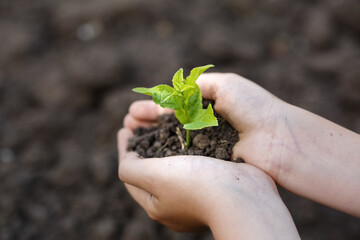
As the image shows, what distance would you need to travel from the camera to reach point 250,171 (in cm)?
184

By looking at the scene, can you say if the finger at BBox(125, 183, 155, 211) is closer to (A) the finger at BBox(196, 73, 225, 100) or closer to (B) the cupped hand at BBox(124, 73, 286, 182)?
(B) the cupped hand at BBox(124, 73, 286, 182)

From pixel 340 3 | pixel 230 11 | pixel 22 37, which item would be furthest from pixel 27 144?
pixel 340 3

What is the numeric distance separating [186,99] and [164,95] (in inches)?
6.2

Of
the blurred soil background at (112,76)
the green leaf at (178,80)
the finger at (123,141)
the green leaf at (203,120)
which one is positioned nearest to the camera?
the green leaf at (203,120)

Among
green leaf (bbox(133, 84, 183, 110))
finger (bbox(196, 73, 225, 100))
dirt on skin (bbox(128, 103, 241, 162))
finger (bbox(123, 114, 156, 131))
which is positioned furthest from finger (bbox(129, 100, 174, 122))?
green leaf (bbox(133, 84, 183, 110))

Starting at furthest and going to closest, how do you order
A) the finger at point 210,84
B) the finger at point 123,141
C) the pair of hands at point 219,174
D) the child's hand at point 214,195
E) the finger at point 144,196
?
the finger at point 123,141 → the finger at point 210,84 → the finger at point 144,196 → the pair of hands at point 219,174 → the child's hand at point 214,195

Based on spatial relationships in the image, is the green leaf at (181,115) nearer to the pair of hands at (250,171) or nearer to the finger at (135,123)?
the pair of hands at (250,171)

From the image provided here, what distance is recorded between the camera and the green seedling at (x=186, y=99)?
6.03 feet

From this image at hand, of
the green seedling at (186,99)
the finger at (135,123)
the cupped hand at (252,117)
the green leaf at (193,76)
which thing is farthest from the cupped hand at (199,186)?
the finger at (135,123)

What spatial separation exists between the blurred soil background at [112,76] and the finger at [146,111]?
2.82 feet

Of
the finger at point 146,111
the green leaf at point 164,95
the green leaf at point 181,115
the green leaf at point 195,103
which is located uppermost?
the green leaf at point 164,95

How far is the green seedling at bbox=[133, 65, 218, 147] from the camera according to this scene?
6.03ft

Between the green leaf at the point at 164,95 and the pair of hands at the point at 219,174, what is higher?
the green leaf at the point at 164,95

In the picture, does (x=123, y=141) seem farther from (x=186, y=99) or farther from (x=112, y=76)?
(x=112, y=76)
